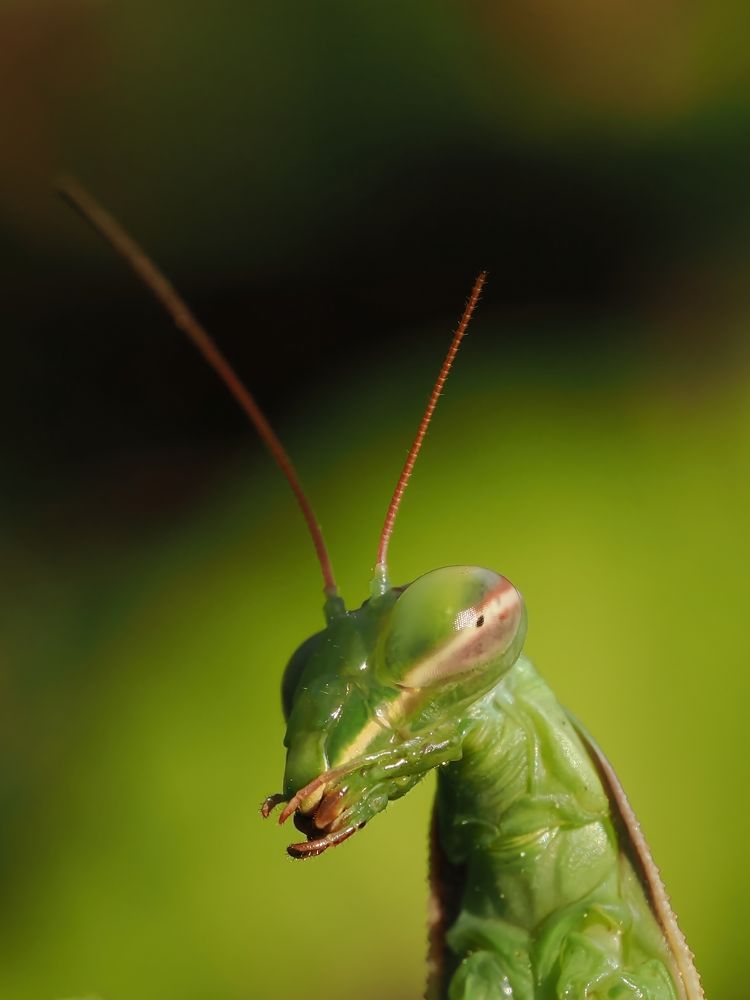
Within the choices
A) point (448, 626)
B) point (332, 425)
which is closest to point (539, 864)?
point (448, 626)

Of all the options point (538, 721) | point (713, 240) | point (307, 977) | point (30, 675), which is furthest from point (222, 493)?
point (538, 721)

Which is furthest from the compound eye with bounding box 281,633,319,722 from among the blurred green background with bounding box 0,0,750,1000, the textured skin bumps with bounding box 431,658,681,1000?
the blurred green background with bounding box 0,0,750,1000

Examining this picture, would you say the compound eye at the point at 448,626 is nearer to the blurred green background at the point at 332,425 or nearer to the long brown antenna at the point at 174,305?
the long brown antenna at the point at 174,305

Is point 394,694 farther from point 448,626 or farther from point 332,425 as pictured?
point 332,425

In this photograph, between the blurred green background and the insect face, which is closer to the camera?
the insect face

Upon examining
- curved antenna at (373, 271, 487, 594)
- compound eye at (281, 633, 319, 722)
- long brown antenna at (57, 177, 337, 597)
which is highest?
long brown antenna at (57, 177, 337, 597)

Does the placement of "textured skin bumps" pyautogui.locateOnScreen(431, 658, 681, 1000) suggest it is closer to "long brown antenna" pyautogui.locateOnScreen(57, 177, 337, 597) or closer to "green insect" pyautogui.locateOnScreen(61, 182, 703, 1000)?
"green insect" pyautogui.locateOnScreen(61, 182, 703, 1000)
